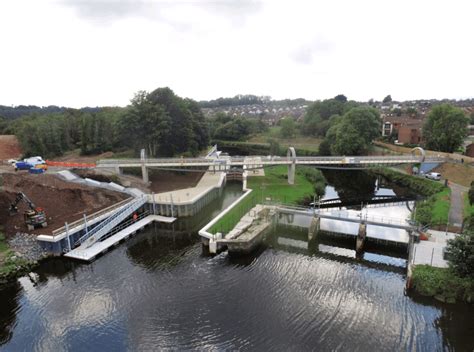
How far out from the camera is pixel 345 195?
Answer: 4778cm

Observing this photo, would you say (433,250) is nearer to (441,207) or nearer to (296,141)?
(441,207)

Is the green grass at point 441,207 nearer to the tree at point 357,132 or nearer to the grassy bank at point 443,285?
the grassy bank at point 443,285

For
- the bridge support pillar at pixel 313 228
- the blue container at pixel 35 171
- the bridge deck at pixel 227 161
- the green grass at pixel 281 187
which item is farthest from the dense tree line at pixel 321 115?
the blue container at pixel 35 171

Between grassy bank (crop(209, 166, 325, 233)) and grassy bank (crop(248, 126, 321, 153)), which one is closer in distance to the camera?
grassy bank (crop(209, 166, 325, 233))

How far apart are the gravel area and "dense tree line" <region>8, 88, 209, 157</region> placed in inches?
1042

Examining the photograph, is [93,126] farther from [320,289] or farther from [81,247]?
[320,289]

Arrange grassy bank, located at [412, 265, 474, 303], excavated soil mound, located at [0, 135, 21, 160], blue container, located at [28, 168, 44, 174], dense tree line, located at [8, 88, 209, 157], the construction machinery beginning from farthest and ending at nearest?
1. excavated soil mound, located at [0, 135, 21, 160]
2. dense tree line, located at [8, 88, 209, 157]
3. blue container, located at [28, 168, 44, 174]
4. the construction machinery
5. grassy bank, located at [412, 265, 474, 303]

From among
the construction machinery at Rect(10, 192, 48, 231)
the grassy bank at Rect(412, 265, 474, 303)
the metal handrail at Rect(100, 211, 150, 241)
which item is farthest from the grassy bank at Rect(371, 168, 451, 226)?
the construction machinery at Rect(10, 192, 48, 231)

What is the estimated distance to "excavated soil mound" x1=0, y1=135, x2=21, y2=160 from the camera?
6246 cm

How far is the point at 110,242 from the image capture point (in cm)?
2938

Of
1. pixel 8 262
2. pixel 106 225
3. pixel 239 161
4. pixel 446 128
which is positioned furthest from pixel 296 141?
Result: pixel 8 262

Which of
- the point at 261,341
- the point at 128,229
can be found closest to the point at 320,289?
the point at 261,341

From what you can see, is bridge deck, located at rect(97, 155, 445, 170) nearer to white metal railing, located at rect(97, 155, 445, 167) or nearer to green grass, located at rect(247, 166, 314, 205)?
white metal railing, located at rect(97, 155, 445, 167)

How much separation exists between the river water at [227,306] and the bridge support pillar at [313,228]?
200cm
